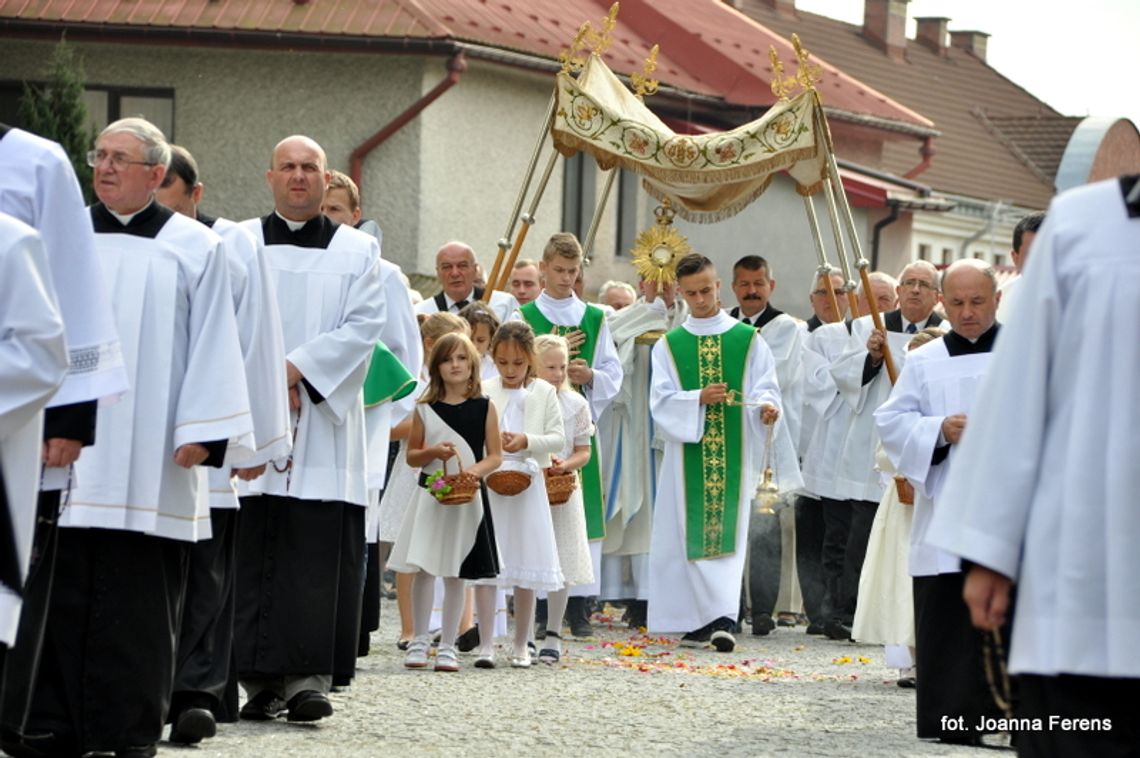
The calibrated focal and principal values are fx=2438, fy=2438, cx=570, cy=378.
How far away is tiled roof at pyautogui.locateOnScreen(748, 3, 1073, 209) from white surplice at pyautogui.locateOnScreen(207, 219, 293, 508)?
35392mm

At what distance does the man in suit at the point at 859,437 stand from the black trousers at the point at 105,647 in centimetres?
679

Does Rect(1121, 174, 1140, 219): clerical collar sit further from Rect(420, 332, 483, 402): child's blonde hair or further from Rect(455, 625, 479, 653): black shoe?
Rect(455, 625, 479, 653): black shoe

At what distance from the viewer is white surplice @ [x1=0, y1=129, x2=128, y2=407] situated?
674 centimetres

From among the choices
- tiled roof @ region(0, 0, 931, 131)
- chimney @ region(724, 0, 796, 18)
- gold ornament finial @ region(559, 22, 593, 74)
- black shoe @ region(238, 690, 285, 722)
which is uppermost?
chimney @ region(724, 0, 796, 18)

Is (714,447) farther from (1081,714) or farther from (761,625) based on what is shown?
(1081,714)

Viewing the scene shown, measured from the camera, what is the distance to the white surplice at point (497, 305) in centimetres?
1416

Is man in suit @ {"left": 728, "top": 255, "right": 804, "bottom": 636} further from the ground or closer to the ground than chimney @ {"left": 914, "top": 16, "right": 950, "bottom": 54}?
closer to the ground

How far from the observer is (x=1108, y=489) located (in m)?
5.21

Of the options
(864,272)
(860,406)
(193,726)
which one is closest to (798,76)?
(864,272)

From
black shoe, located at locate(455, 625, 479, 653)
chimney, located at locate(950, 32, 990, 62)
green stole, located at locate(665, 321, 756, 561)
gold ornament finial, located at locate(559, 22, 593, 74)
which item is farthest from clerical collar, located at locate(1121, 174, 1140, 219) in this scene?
chimney, located at locate(950, 32, 990, 62)

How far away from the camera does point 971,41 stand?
60.9 metres

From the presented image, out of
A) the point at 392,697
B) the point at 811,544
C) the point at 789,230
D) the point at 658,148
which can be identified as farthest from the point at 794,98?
the point at 789,230

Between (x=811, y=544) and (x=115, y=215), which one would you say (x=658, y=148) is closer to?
(x=811, y=544)

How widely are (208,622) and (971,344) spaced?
9.95ft
